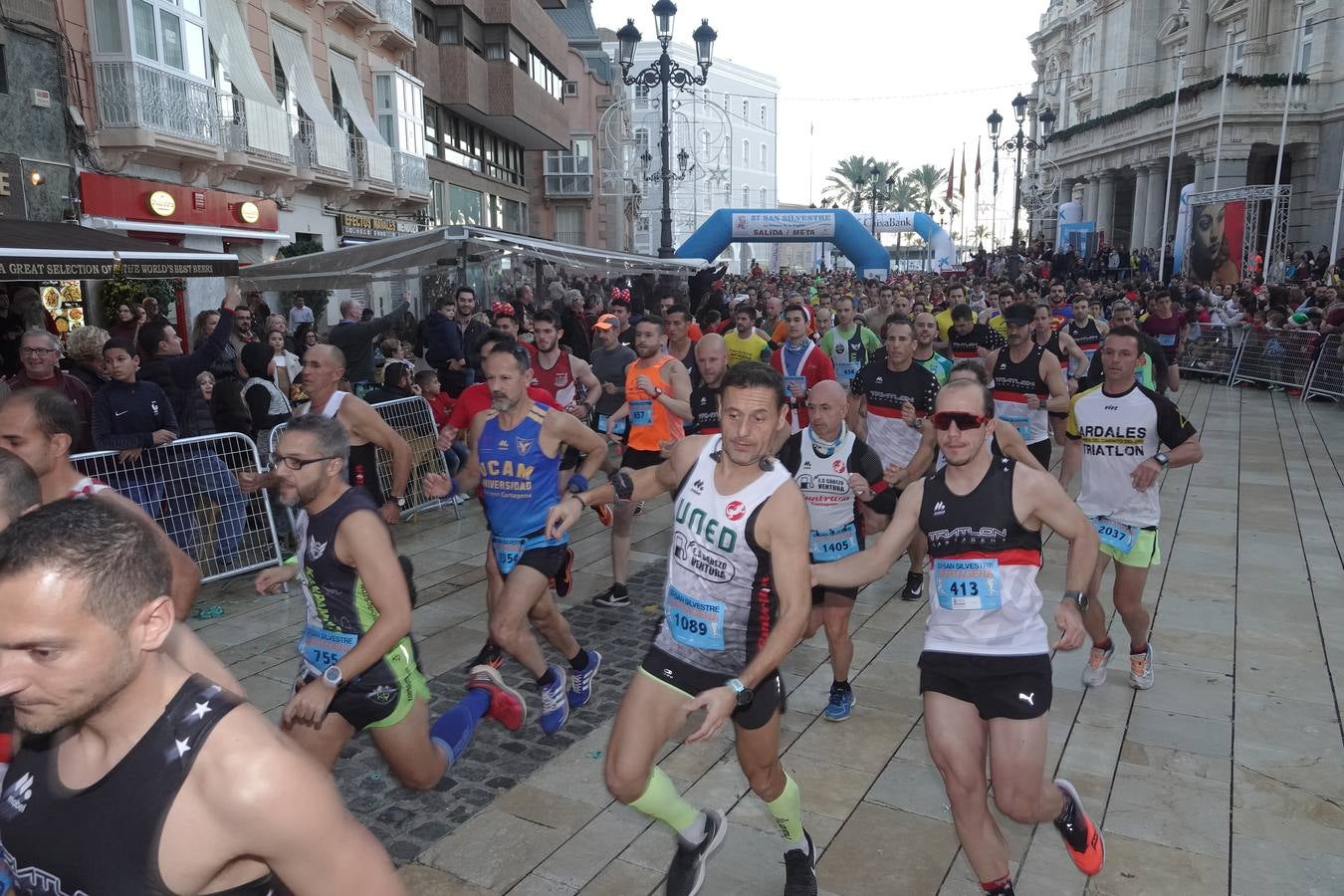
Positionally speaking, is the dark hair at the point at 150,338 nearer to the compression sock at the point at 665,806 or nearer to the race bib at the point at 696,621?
the race bib at the point at 696,621

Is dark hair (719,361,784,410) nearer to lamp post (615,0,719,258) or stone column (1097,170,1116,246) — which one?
lamp post (615,0,719,258)

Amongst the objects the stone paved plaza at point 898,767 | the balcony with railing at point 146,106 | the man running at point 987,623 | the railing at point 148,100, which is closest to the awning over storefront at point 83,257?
the stone paved plaza at point 898,767

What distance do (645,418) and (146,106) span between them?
12.4m

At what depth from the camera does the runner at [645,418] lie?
730 centimetres

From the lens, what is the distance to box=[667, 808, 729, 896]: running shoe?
3.57m

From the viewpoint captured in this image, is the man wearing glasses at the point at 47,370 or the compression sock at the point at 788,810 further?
the man wearing glasses at the point at 47,370

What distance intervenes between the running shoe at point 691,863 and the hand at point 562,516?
1.38m

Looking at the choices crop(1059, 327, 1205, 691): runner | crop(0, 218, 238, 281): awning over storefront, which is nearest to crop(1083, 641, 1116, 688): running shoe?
crop(1059, 327, 1205, 691): runner

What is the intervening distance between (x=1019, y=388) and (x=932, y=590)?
16.6ft

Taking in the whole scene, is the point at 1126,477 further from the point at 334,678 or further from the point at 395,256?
the point at 395,256

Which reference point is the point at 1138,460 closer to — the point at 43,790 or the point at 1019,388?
the point at 1019,388

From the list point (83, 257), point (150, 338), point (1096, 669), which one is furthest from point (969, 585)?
point (83, 257)

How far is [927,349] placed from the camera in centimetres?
787

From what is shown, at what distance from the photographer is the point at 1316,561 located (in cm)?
818
